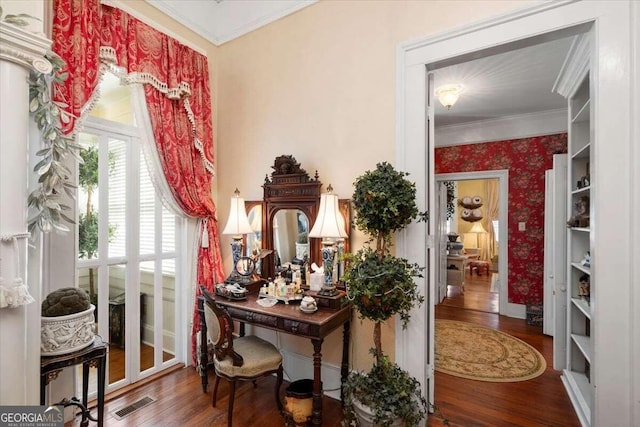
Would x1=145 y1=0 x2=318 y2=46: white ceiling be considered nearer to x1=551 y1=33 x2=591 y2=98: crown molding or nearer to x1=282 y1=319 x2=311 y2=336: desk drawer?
x1=551 y1=33 x2=591 y2=98: crown molding

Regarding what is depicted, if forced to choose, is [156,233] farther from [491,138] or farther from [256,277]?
[491,138]

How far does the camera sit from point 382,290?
1.81 m

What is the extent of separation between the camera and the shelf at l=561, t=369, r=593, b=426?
2.19m

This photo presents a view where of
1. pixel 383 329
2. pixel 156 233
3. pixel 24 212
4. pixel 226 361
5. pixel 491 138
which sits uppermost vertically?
pixel 491 138

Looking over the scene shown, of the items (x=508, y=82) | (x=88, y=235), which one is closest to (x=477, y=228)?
(x=508, y=82)

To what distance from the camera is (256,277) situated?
276 centimetres

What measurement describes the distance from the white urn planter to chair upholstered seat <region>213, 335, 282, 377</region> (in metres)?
0.84

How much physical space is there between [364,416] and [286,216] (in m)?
1.62

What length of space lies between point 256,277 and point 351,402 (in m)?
1.29

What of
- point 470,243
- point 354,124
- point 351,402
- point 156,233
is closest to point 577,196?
point 354,124

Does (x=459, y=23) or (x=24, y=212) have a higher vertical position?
(x=459, y=23)

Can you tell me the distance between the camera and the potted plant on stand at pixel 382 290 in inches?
71.1

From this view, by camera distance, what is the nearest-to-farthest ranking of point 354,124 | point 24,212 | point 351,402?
point 24,212 → point 351,402 → point 354,124

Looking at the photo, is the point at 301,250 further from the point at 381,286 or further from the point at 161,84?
the point at 161,84
